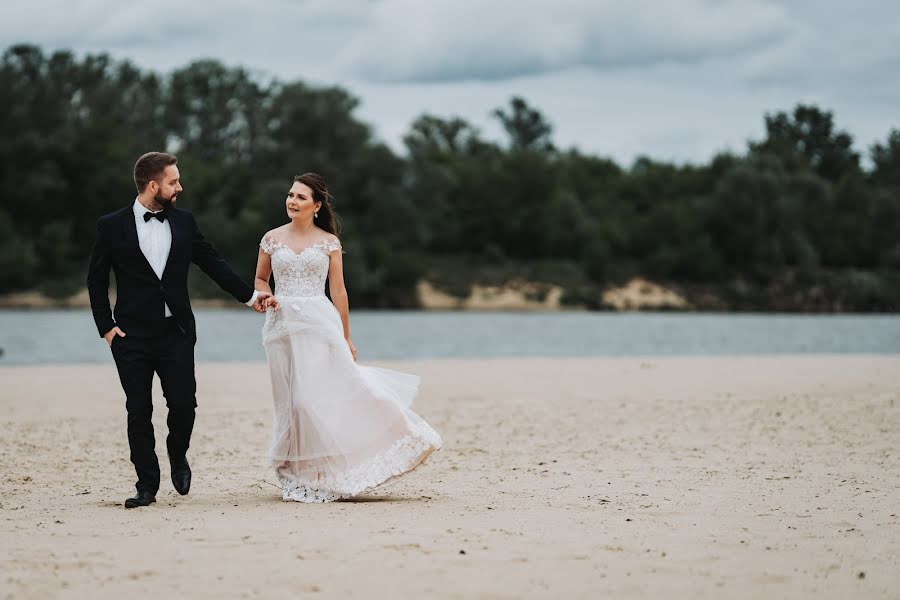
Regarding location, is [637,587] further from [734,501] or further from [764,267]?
[764,267]

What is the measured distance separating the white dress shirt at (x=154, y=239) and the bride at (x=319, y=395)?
688mm

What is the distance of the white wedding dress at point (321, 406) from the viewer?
834cm

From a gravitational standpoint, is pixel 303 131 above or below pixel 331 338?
above

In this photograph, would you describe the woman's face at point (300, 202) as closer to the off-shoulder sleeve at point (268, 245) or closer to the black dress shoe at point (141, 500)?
the off-shoulder sleeve at point (268, 245)

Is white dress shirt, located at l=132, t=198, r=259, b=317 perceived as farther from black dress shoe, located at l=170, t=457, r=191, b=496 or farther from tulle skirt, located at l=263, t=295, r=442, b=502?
black dress shoe, located at l=170, t=457, r=191, b=496

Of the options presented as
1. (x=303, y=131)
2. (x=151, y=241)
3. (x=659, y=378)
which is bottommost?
(x=659, y=378)

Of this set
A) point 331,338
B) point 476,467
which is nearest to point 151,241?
point 331,338

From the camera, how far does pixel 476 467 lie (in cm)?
1062

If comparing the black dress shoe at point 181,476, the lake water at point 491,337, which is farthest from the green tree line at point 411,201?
the black dress shoe at point 181,476

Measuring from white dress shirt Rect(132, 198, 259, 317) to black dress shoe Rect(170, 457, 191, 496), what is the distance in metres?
1.13

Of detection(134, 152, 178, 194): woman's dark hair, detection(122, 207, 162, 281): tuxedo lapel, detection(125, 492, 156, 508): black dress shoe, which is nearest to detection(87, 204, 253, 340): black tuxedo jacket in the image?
detection(122, 207, 162, 281): tuxedo lapel

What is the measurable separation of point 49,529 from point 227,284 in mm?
1974

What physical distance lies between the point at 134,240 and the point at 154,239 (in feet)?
0.44

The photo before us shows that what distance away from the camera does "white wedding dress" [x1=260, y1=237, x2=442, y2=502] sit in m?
8.34
